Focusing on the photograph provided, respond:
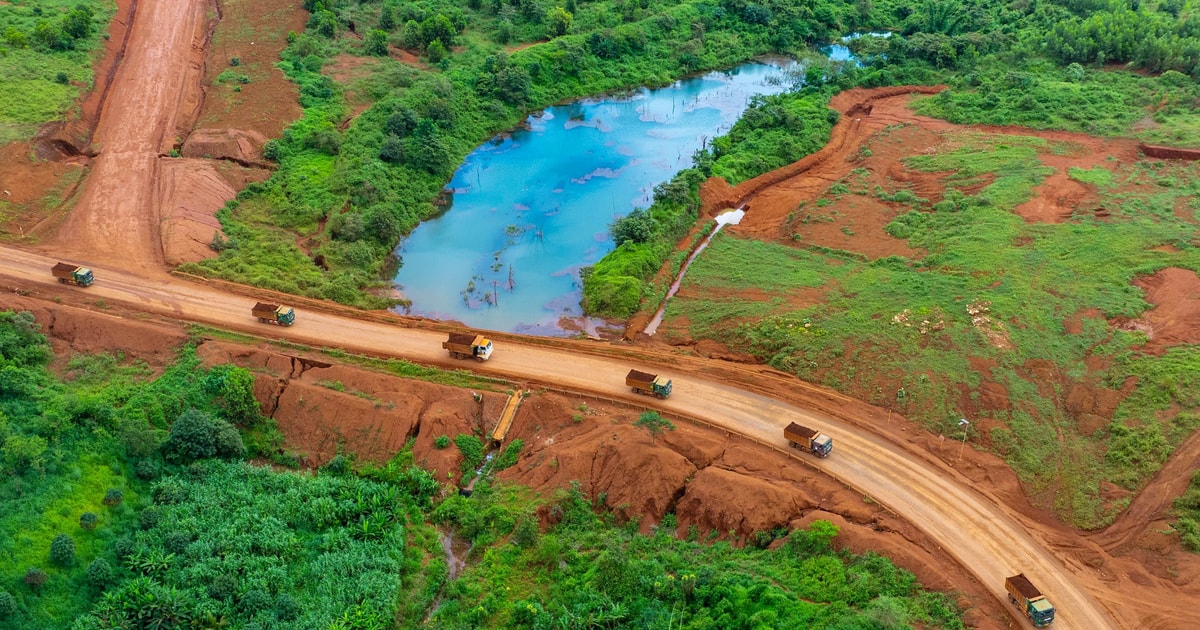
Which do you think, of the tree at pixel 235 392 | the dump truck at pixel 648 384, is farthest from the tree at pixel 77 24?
the dump truck at pixel 648 384

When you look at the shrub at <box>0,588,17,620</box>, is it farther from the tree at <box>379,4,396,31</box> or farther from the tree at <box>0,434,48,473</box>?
the tree at <box>379,4,396,31</box>

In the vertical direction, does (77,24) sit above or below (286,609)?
above

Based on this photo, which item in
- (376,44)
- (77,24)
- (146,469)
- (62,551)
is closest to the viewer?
(62,551)

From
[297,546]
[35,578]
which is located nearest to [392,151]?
[297,546]

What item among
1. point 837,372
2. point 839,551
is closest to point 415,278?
point 837,372

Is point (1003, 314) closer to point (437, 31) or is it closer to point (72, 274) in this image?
point (72, 274)

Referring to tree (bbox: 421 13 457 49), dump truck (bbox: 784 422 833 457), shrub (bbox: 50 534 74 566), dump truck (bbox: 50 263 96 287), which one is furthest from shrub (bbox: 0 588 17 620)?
tree (bbox: 421 13 457 49)
